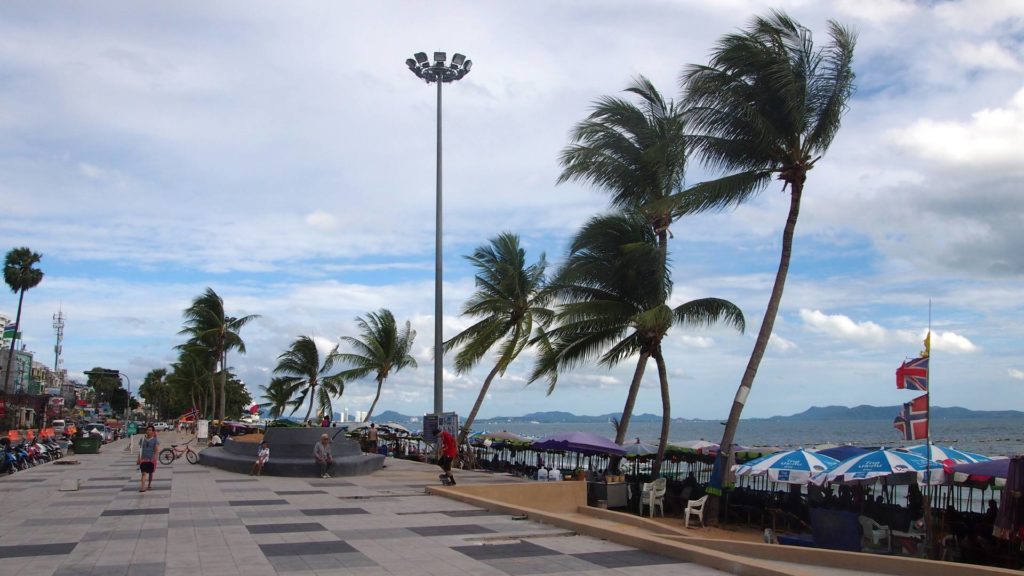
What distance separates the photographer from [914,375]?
13.1m

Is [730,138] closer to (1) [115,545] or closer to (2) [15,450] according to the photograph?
(1) [115,545]

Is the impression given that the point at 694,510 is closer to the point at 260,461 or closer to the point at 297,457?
the point at 297,457

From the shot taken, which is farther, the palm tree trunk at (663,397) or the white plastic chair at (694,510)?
the palm tree trunk at (663,397)

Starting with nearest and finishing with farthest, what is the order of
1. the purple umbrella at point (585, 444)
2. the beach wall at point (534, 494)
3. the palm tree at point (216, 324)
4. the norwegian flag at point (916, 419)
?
the norwegian flag at point (916, 419), the beach wall at point (534, 494), the purple umbrella at point (585, 444), the palm tree at point (216, 324)

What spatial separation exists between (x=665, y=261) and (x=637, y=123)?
4.06 metres

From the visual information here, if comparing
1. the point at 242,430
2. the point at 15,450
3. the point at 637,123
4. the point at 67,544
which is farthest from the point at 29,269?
the point at 67,544

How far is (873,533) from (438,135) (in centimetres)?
1495

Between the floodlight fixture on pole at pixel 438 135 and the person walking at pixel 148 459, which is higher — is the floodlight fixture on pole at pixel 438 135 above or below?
above

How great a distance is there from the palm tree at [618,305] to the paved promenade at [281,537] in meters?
7.23

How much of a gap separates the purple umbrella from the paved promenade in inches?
243

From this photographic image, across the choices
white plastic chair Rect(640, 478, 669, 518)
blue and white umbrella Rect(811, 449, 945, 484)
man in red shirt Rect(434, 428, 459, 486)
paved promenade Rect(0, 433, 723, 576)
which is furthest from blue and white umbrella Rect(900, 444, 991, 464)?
man in red shirt Rect(434, 428, 459, 486)

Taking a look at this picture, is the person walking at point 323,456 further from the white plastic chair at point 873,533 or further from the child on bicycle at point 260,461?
the white plastic chair at point 873,533

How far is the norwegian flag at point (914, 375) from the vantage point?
1303 centimetres

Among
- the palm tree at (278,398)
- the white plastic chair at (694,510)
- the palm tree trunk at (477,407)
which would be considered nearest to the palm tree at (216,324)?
the palm tree at (278,398)
